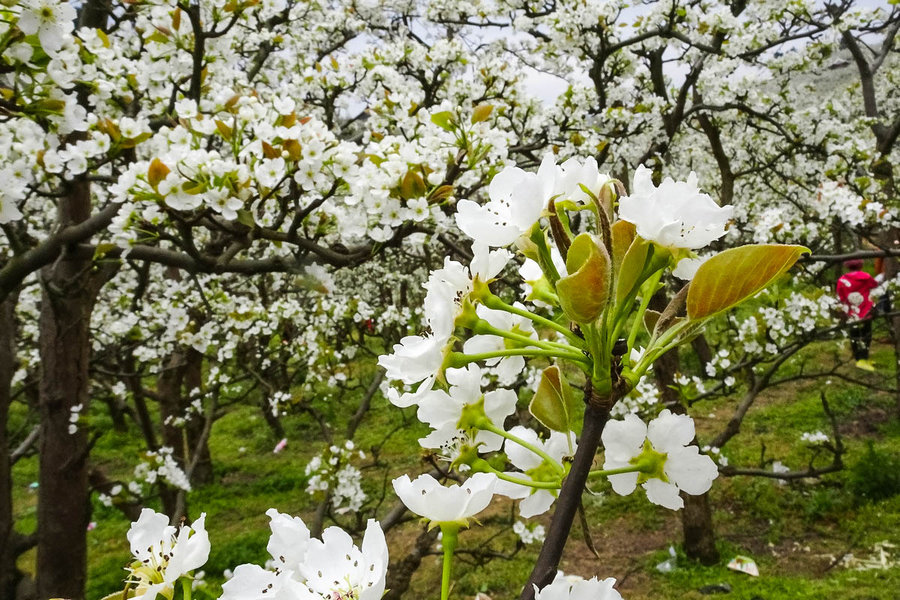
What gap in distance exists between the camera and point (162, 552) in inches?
25.1

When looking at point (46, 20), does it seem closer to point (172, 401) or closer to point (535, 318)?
point (535, 318)

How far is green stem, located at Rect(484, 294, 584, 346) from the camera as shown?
55 centimetres

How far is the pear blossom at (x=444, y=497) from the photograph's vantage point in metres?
0.53

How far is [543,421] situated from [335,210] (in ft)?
6.16

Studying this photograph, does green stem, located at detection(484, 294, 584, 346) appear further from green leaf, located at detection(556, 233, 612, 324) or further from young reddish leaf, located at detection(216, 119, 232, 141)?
young reddish leaf, located at detection(216, 119, 232, 141)

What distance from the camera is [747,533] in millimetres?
4180

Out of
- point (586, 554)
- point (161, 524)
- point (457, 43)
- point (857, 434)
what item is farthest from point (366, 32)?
point (161, 524)

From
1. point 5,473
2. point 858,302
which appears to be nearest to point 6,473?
point 5,473

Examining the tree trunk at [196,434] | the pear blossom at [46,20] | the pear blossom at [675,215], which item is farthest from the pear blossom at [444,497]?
the tree trunk at [196,434]

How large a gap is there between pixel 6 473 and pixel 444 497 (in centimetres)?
306

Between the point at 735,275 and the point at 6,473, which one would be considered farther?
the point at 6,473

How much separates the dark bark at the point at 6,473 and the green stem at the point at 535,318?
2947 millimetres

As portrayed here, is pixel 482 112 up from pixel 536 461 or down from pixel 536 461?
up

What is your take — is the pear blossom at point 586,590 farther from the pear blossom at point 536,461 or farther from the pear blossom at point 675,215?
the pear blossom at point 675,215
